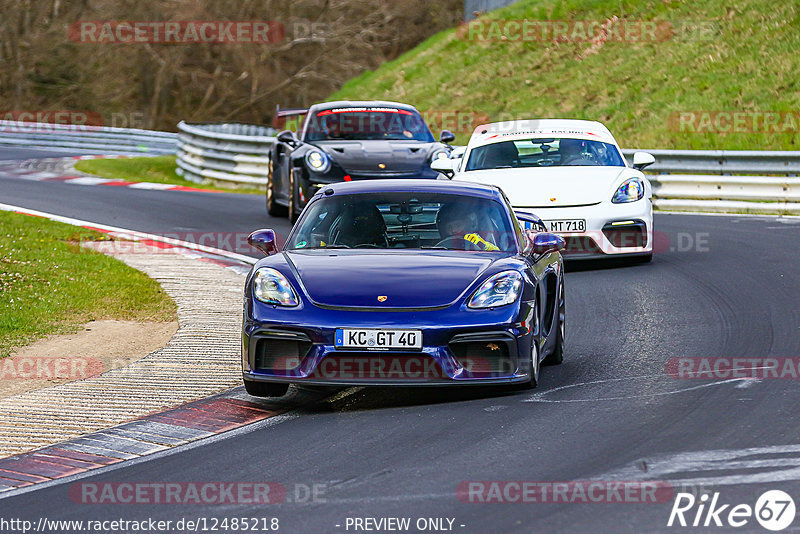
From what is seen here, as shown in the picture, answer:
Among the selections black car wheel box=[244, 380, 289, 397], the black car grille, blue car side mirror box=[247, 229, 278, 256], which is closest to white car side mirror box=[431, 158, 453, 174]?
blue car side mirror box=[247, 229, 278, 256]

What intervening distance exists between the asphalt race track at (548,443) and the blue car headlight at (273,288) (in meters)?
0.64

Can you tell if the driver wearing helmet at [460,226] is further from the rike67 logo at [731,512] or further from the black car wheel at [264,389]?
the rike67 logo at [731,512]

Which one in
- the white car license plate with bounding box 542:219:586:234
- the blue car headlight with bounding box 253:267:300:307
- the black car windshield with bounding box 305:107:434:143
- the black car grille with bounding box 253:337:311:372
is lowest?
the black car grille with bounding box 253:337:311:372

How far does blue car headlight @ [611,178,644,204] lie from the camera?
13.5 metres

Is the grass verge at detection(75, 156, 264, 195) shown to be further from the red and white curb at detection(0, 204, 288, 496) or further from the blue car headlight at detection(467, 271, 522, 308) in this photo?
the blue car headlight at detection(467, 271, 522, 308)

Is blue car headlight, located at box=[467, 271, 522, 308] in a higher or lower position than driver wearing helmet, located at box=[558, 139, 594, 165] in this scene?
lower

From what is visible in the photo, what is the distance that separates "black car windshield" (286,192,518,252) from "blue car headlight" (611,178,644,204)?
16.6ft

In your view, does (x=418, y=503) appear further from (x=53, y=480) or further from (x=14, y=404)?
(x=14, y=404)

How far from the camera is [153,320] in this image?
35.7 ft

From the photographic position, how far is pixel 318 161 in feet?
53.4

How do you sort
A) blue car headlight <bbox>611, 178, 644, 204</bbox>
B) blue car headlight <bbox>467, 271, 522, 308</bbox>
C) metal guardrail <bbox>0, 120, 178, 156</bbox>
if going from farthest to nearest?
1. metal guardrail <bbox>0, 120, 178, 156</bbox>
2. blue car headlight <bbox>611, 178, 644, 204</bbox>
3. blue car headlight <bbox>467, 271, 522, 308</bbox>

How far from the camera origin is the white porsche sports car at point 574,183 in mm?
13312

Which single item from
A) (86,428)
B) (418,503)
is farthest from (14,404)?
(418,503)

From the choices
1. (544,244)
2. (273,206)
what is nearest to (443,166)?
(273,206)
